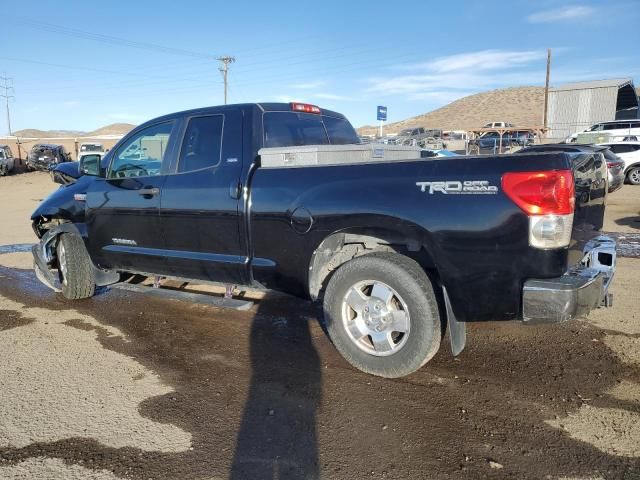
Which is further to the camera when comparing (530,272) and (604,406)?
(604,406)

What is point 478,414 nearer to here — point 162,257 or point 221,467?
point 221,467

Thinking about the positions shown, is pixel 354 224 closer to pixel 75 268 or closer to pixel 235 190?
pixel 235 190

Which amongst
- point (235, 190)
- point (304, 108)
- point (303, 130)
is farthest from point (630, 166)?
point (235, 190)

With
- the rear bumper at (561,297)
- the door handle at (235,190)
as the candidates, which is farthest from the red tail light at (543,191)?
the door handle at (235,190)

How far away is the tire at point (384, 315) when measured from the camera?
3.44 m

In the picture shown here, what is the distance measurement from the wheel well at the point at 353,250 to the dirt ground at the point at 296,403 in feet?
2.27

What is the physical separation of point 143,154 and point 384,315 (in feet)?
9.67

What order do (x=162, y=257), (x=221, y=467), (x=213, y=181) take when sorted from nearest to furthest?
(x=221, y=467) → (x=213, y=181) → (x=162, y=257)

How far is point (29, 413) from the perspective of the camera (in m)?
3.33

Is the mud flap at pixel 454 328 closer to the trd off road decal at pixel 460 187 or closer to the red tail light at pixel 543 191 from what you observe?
the trd off road decal at pixel 460 187

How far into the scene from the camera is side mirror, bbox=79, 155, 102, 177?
5.27 meters

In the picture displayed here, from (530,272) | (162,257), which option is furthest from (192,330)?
(530,272)

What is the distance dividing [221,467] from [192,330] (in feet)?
7.54

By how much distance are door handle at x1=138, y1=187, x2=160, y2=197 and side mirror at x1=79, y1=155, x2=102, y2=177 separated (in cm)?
79
